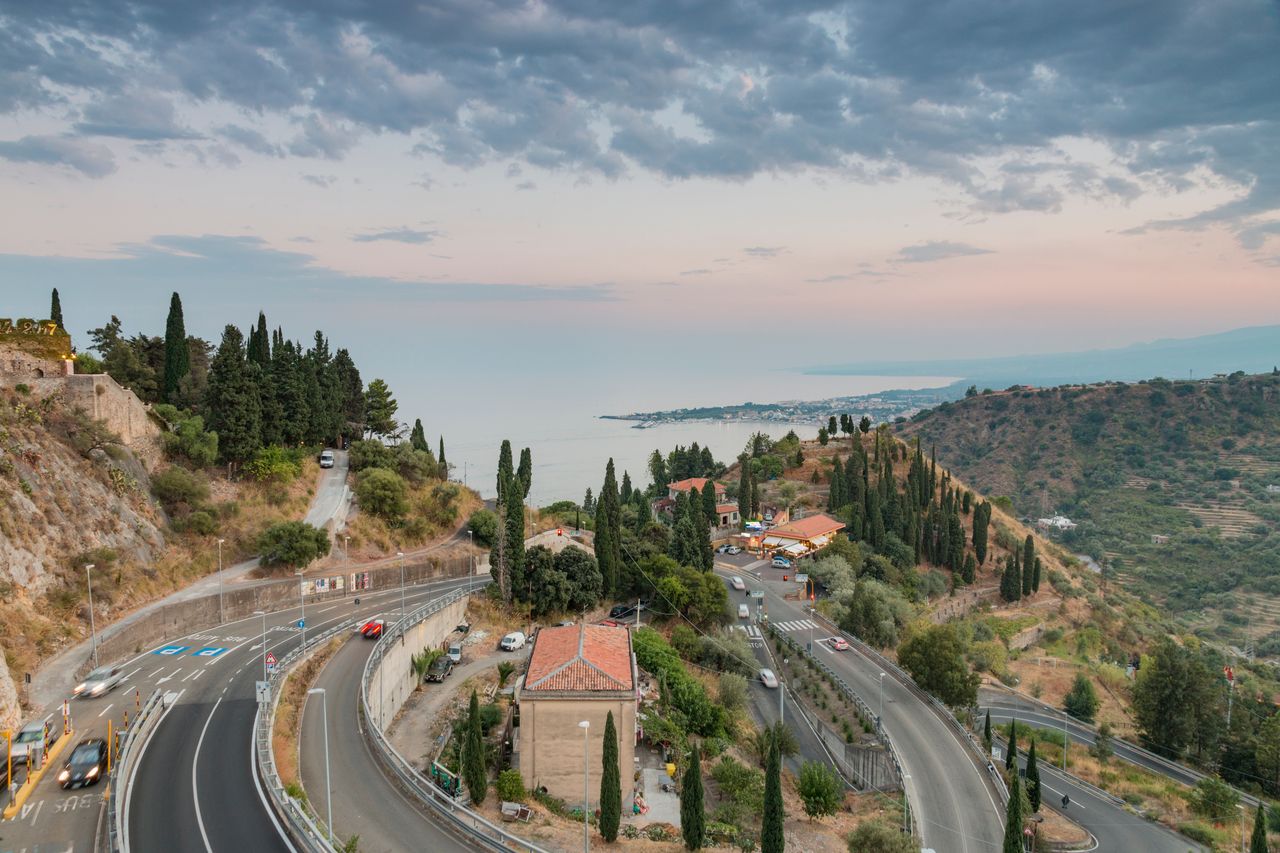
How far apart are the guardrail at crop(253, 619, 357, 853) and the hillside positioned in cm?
9223

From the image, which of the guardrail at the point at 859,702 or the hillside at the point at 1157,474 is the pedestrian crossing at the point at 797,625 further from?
the hillside at the point at 1157,474

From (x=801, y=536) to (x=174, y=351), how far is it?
189 ft

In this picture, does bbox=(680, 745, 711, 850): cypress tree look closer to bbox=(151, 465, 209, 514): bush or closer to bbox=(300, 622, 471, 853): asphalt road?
bbox=(300, 622, 471, 853): asphalt road

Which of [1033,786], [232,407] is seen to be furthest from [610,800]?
[232,407]

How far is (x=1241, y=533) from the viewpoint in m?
107

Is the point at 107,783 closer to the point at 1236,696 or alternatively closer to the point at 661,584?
the point at 661,584

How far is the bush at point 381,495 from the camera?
58250 millimetres

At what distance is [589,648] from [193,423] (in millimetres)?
34641

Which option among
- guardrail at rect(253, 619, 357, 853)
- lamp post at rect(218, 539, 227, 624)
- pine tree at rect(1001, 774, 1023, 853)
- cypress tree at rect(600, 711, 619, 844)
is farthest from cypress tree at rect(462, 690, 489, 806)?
lamp post at rect(218, 539, 227, 624)

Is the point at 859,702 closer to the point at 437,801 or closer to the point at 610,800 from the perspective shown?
the point at 610,800

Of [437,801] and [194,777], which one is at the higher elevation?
[194,777]

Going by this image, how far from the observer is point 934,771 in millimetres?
36812

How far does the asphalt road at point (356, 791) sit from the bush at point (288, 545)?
1683cm

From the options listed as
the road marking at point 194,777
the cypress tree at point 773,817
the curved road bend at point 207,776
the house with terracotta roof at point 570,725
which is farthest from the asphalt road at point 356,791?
the cypress tree at point 773,817
